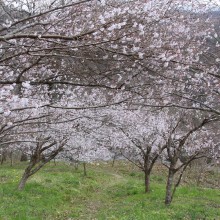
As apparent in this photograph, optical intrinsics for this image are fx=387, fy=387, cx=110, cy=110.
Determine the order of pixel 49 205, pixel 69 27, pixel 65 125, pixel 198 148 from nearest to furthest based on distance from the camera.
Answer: pixel 69 27 < pixel 65 125 < pixel 49 205 < pixel 198 148

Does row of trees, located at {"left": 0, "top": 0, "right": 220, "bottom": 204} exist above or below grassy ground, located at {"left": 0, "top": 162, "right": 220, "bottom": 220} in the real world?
above

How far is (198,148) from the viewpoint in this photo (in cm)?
1627

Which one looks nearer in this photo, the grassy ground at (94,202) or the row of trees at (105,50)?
the row of trees at (105,50)

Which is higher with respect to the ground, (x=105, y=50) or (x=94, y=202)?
(x=105, y=50)

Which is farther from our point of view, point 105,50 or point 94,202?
point 94,202

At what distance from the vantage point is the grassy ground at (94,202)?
12875mm

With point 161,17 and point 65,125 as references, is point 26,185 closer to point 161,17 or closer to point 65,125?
point 65,125

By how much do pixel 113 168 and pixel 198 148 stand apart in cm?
1704

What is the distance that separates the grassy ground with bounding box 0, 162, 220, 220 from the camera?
12875mm

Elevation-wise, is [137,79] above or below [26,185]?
above

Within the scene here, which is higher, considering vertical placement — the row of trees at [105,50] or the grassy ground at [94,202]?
the row of trees at [105,50]

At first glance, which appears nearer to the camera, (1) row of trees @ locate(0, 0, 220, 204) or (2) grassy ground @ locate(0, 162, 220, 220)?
(1) row of trees @ locate(0, 0, 220, 204)

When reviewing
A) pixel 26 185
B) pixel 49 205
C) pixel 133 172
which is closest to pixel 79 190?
pixel 26 185

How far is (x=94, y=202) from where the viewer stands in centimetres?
1727
